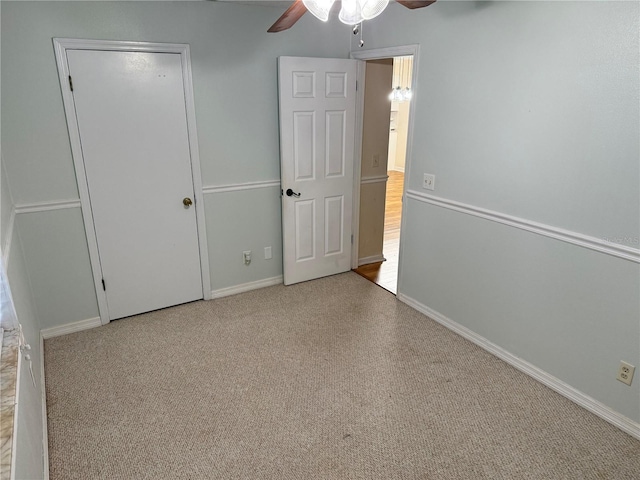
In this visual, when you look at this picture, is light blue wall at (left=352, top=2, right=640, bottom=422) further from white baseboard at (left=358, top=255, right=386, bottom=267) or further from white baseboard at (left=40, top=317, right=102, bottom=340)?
white baseboard at (left=40, top=317, right=102, bottom=340)

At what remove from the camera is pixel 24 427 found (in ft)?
4.88

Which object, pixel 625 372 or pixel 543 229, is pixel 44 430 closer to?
pixel 543 229

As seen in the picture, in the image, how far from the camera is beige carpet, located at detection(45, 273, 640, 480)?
1.99m

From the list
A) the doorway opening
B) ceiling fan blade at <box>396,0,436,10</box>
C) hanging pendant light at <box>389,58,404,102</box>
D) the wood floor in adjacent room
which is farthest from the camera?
hanging pendant light at <box>389,58,404,102</box>

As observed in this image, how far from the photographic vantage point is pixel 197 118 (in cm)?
312

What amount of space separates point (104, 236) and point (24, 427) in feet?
5.84

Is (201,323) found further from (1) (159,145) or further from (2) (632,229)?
(2) (632,229)

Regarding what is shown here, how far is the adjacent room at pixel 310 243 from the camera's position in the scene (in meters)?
2.05

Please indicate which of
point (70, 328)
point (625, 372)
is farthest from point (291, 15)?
point (70, 328)

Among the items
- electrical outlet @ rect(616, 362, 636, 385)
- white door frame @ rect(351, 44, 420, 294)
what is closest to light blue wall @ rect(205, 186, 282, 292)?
white door frame @ rect(351, 44, 420, 294)

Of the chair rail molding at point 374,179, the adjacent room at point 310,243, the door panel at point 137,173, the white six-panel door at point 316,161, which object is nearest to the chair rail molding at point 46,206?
the adjacent room at point 310,243

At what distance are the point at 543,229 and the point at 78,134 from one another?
297 cm

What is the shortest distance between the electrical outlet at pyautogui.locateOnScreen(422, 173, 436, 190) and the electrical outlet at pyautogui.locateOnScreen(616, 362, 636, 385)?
5.12 feet

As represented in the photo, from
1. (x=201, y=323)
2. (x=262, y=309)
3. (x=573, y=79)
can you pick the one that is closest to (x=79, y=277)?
(x=201, y=323)
